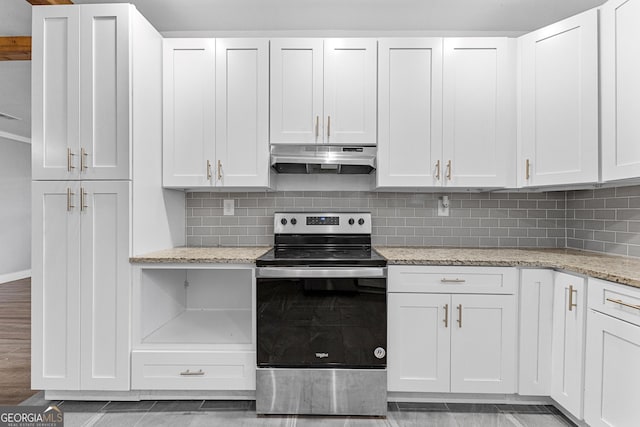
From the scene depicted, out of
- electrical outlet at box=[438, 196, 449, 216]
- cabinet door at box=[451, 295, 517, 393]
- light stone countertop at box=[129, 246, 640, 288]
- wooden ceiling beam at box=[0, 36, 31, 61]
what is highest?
wooden ceiling beam at box=[0, 36, 31, 61]

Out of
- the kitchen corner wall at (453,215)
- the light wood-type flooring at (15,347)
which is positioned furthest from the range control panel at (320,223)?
the light wood-type flooring at (15,347)

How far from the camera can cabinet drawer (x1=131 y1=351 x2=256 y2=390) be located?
1967mm

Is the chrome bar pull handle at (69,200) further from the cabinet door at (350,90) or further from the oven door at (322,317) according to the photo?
the cabinet door at (350,90)

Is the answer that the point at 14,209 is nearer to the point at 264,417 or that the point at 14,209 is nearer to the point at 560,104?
the point at 264,417

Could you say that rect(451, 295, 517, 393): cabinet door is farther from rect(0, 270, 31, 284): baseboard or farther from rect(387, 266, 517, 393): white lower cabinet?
rect(0, 270, 31, 284): baseboard

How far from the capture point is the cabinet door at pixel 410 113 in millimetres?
2258

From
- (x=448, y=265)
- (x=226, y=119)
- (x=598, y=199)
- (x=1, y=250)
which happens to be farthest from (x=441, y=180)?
(x=1, y=250)

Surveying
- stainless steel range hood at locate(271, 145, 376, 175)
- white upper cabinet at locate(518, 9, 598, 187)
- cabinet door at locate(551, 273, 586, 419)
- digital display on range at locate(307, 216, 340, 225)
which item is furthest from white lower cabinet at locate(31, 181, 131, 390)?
white upper cabinet at locate(518, 9, 598, 187)

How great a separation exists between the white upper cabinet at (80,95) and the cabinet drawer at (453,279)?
1709mm

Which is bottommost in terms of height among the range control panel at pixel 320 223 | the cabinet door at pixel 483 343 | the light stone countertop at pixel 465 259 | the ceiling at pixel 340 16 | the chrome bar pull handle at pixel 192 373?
the chrome bar pull handle at pixel 192 373

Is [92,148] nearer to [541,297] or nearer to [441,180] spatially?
[441,180]

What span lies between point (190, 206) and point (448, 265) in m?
1.94

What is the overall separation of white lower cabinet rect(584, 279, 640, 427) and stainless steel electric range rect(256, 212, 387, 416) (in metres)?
0.98

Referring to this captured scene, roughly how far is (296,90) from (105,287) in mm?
1683
